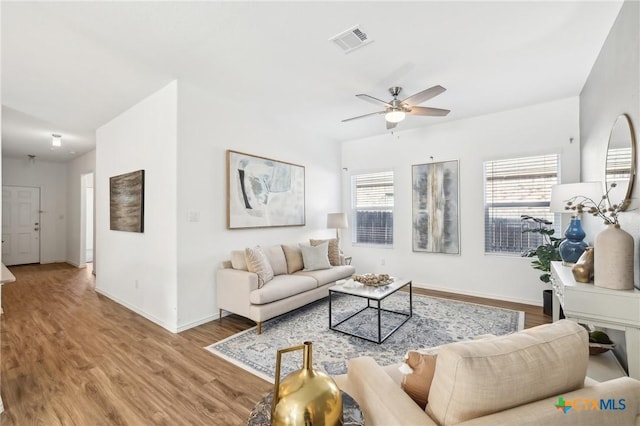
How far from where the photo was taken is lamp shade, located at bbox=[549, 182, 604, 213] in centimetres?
264

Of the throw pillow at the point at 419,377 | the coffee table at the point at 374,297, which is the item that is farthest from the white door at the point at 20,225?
the throw pillow at the point at 419,377

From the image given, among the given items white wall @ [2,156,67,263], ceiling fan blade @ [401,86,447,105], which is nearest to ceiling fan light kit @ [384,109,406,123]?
ceiling fan blade @ [401,86,447,105]

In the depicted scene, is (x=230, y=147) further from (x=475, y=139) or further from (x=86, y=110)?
(x=475, y=139)

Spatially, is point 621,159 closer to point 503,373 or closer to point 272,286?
point 503,373

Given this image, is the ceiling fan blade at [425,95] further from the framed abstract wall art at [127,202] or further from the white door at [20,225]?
the white door at [20,225]

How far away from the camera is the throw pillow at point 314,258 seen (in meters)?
4.20

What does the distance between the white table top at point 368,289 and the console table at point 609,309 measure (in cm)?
148

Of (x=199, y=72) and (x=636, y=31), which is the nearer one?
(x=636, y=31)

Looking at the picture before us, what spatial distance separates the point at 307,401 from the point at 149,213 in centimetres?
346

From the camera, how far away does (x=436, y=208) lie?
4.81 m

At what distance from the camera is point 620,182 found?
227 centimetres

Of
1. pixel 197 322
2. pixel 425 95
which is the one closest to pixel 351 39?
pixel 425 95

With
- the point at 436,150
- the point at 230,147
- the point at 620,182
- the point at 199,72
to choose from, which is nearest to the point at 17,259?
the point at 230,147

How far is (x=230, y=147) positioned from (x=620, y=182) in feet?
12.9
